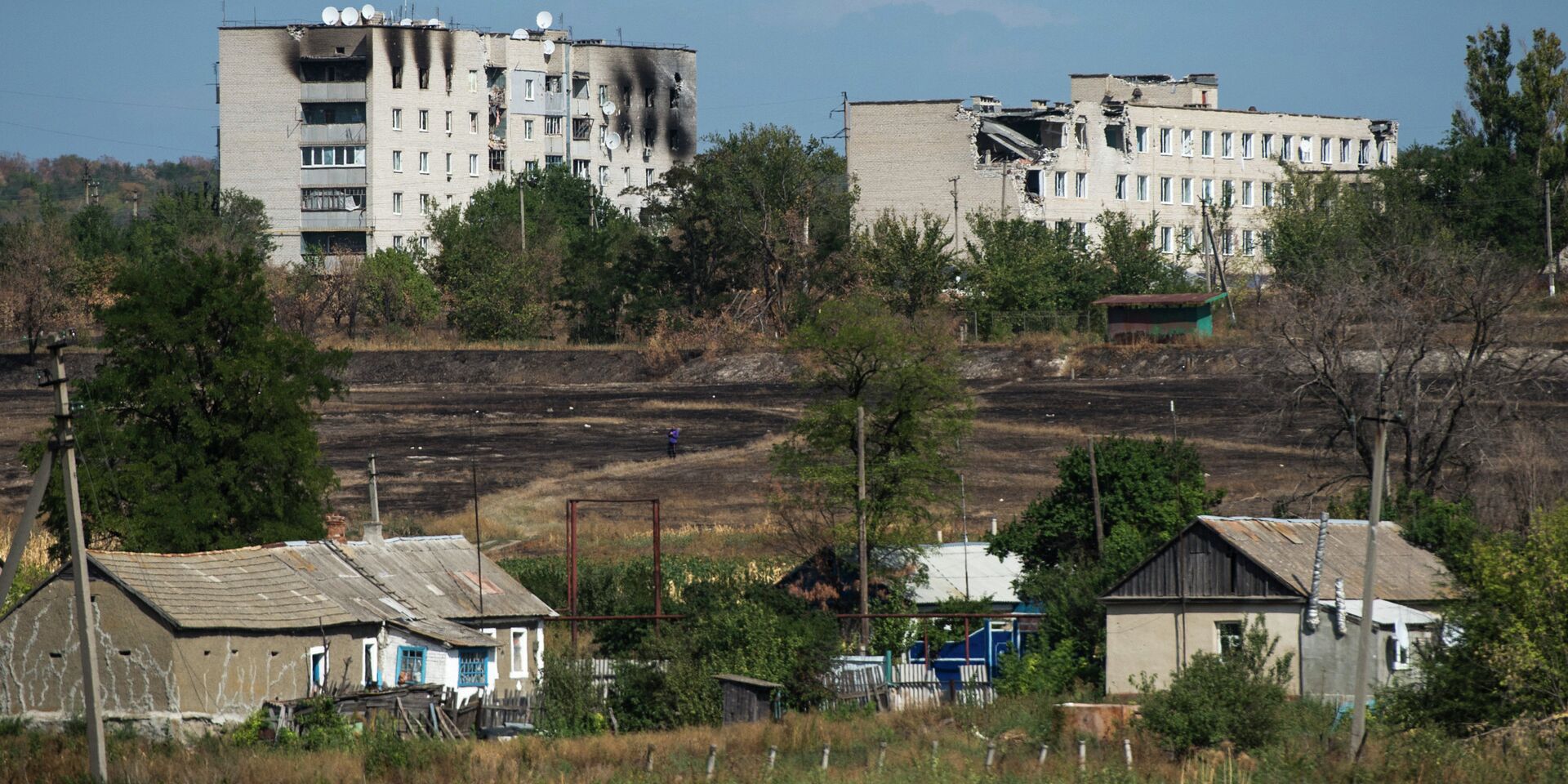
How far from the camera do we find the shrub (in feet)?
88.8

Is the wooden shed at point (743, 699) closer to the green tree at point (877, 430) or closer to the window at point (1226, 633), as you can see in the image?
the window at point (1226, 633)

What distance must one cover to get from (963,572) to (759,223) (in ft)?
165

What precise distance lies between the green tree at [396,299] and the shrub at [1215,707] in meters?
74.2

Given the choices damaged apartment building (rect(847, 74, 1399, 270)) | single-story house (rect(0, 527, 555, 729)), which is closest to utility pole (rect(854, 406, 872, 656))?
single-story house (rect(0, 527, 555, 729))

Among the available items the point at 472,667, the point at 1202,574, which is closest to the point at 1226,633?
the point at 1202,574

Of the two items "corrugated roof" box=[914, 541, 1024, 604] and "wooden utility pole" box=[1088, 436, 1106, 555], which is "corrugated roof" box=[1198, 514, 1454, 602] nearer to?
"wooden utility pole" box=[1088, 436, 1106, 555]

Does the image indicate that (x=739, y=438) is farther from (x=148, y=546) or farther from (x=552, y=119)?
(x=552, y=119)

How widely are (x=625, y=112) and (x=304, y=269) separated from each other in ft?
119

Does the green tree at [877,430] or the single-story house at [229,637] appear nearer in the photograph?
the single-story house at [229,637]

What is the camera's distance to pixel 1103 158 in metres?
99.4

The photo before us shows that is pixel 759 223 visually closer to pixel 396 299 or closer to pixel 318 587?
pixel 396 299

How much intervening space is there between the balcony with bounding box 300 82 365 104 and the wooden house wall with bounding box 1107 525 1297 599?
88.6 m

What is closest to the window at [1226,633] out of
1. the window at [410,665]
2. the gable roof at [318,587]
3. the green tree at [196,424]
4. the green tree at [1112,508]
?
the green tree at [1112,508]

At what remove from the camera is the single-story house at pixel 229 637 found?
1187 inches
